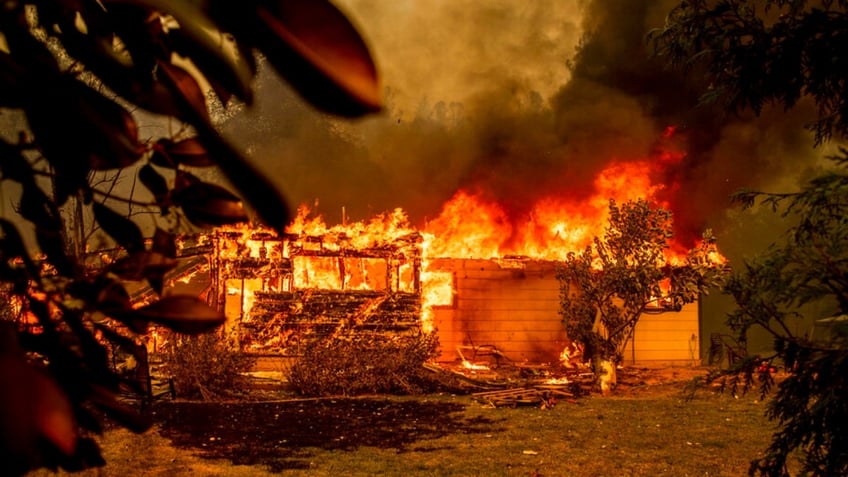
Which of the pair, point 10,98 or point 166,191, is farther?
point 166,191

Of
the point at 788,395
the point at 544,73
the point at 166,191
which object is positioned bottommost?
the point at 788,395

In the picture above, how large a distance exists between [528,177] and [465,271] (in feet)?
31.0

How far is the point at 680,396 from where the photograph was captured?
13.7 metres

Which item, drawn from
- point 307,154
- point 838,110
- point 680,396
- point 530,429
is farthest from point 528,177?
point 838,110

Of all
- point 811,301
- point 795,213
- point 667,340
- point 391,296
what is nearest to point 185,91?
point 811,301

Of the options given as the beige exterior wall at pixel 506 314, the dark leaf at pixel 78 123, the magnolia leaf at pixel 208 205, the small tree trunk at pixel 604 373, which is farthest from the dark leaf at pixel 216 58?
the beige exterior wall at pixel 506 314

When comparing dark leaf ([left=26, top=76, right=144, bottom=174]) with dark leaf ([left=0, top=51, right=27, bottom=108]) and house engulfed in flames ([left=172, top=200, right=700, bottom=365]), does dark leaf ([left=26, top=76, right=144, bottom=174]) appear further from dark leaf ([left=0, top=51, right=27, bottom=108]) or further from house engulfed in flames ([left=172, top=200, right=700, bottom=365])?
house engulfed in flames ([left=172, top=200, right=700, bottom=365])

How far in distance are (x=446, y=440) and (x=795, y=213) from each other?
5900mm

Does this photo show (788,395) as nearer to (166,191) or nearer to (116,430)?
(166,191)

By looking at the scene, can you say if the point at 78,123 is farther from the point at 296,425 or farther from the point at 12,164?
the point at 296,425

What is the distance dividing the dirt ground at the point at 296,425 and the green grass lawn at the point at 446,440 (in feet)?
0.06

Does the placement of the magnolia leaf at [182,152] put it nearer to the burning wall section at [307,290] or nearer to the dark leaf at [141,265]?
the dark leaf at [141,265]

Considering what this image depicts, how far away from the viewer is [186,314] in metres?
0.74

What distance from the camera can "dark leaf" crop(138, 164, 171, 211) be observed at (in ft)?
2.87
